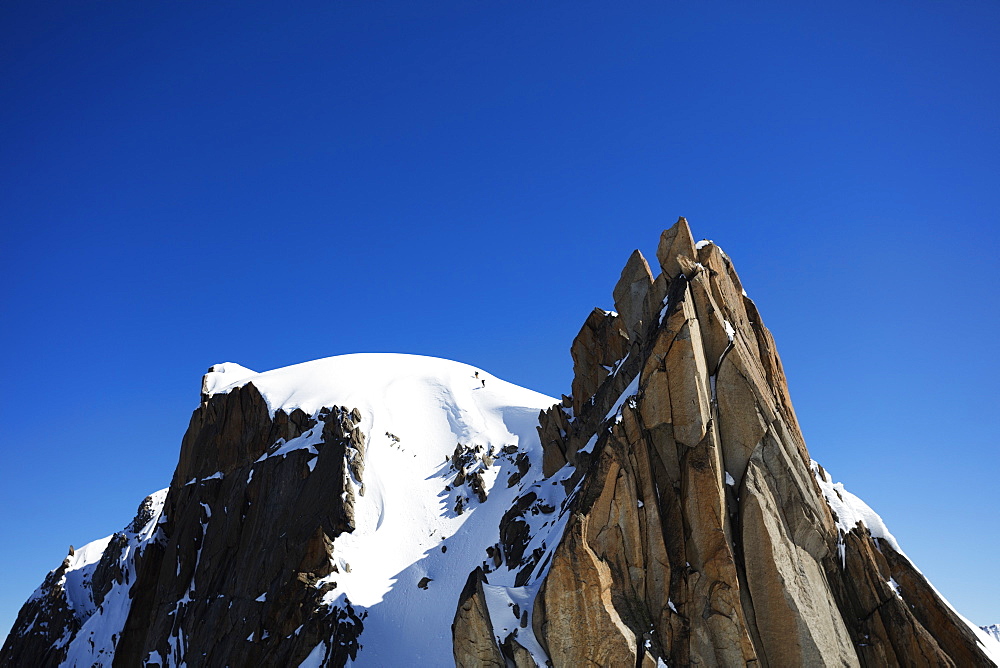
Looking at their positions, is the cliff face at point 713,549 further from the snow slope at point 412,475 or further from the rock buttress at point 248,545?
the rock buttress at point 248,545

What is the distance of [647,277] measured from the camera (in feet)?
139

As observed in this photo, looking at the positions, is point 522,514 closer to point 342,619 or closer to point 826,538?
point 342,619

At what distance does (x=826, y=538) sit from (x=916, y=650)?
457 centimetres

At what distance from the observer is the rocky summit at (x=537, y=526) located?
81.4 feet

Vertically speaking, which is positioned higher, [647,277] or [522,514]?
[647,277]

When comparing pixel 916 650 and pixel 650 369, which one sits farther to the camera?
pixel 650 369

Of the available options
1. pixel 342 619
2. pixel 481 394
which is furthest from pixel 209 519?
pixel 481 394

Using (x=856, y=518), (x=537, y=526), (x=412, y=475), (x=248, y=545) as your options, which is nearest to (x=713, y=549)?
(x=856, y=518)

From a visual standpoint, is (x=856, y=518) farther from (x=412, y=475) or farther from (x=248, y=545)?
(x=248, y=545)

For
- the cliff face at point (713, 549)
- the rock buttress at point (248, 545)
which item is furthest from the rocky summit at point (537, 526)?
the rock buttress at point (248, 545)

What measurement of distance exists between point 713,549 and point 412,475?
39.6 meters

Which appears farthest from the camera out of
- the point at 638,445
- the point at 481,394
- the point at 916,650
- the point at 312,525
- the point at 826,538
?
the point at 481,394

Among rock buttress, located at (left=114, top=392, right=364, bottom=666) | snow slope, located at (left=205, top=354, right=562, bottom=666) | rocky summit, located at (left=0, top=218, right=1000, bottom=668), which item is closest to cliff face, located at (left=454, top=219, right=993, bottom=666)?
rocky summit, located at (left=0, top=218, right=1000, bottom=668)

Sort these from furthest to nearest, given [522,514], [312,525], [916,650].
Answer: [312,525] → [522,514] → [916,650]
